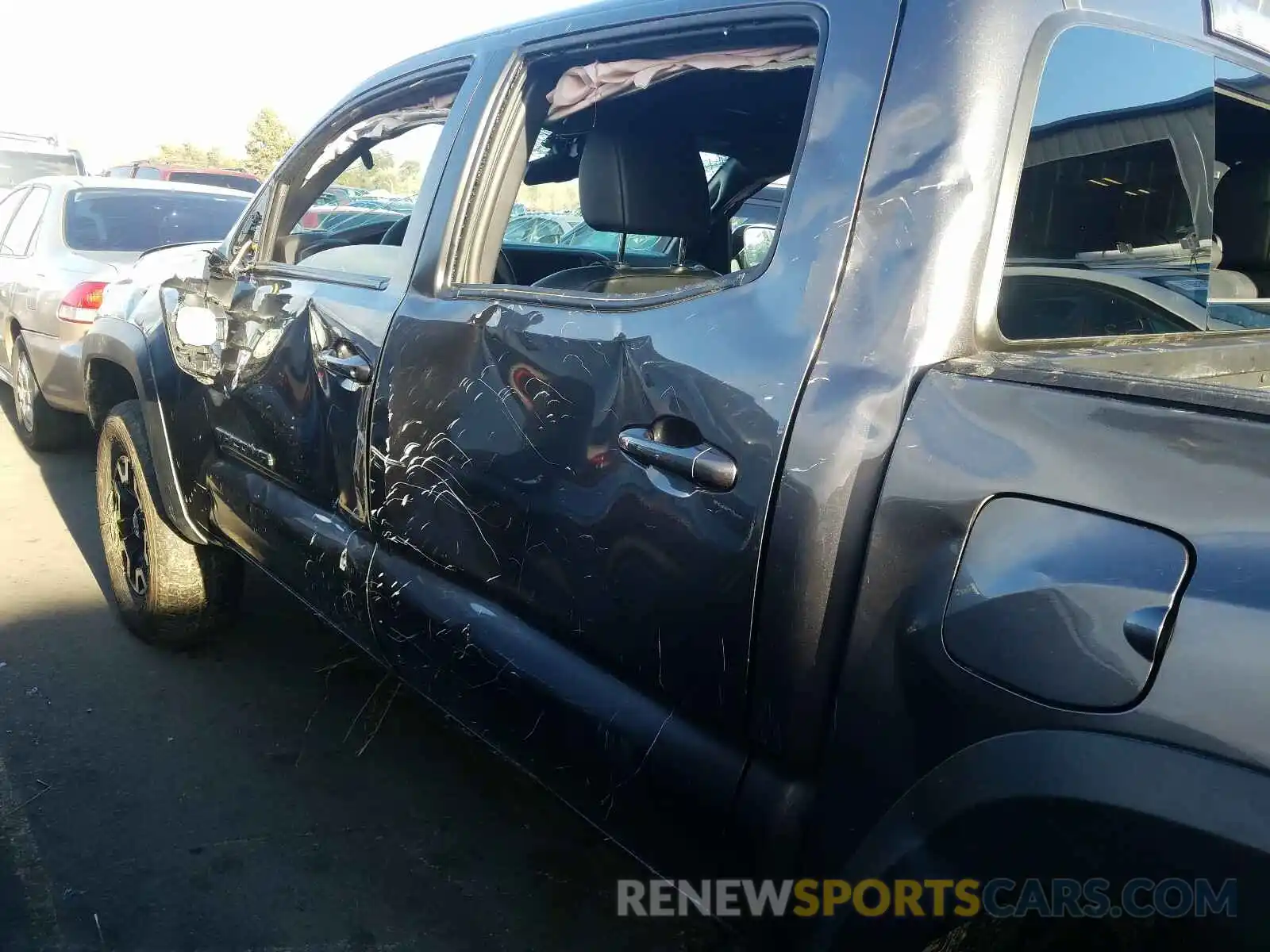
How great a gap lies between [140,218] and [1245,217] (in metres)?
5.82

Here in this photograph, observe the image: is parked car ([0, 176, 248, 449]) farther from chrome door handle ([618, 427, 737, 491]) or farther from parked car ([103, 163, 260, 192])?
parked car ([103, 163, 260, 192])

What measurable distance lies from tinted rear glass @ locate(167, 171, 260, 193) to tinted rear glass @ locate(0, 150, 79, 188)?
399 centimetres

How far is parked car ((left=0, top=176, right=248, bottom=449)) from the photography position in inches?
202

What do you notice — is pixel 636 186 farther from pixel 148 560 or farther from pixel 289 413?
pixel 148 560

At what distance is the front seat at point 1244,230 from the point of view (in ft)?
6.54

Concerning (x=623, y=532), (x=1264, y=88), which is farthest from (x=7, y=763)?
(x=1264, y=88)

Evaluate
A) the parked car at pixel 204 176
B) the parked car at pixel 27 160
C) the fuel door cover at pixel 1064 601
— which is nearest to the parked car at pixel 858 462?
the fuel door cover at pixel 1064 601

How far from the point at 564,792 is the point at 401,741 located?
1.32 meters

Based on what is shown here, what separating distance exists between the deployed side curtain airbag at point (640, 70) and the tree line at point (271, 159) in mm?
417

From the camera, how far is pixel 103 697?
3074 mm

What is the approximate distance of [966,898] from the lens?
3.70ft

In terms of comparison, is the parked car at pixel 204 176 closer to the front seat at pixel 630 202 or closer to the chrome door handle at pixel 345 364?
the chrome door handle at pixel 345 364

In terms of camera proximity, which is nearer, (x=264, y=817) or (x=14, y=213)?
(x=264, y=817)

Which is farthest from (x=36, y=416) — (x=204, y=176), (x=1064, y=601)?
(x=204, y=176)
